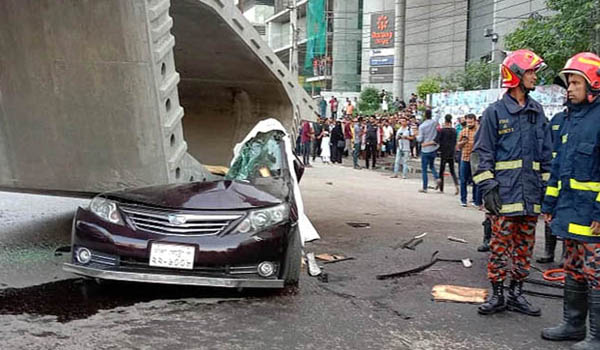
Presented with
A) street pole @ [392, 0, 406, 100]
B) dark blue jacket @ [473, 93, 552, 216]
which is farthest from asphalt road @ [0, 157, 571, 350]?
street pole @ [392, 0, 406, 100]

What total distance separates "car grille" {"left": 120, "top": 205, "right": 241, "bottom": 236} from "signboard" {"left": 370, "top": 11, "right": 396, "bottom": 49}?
1678 inches

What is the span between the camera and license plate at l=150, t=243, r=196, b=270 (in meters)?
4.84

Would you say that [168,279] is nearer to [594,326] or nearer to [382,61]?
[594,326]

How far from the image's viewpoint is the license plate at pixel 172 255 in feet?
15.9

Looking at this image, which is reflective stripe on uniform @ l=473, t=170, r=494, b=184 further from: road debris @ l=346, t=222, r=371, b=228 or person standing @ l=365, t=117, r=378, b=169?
person standing @ l=365, t=117, r=378, b=169

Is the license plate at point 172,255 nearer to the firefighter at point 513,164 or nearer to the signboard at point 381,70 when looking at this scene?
the firefighter at point 513,164

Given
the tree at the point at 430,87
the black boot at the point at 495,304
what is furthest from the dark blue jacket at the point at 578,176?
the tree at the point at 430,87

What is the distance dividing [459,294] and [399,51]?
40.1 m

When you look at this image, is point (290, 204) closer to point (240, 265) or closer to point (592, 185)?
point (240, 265)

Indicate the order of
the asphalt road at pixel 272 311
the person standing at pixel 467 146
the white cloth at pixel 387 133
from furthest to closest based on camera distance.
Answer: the white cloth at pixel 387 133
the person standing at pixel 467 146
the asphalt road at pixel 272 311

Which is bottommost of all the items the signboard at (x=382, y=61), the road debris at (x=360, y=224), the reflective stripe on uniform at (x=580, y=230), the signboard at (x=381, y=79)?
the road debris at (x=360, y=224)

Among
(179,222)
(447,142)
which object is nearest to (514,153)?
(179,222)

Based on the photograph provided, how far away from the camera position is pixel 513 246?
5043 mm

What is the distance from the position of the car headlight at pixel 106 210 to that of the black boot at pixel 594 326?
11.4 feet
